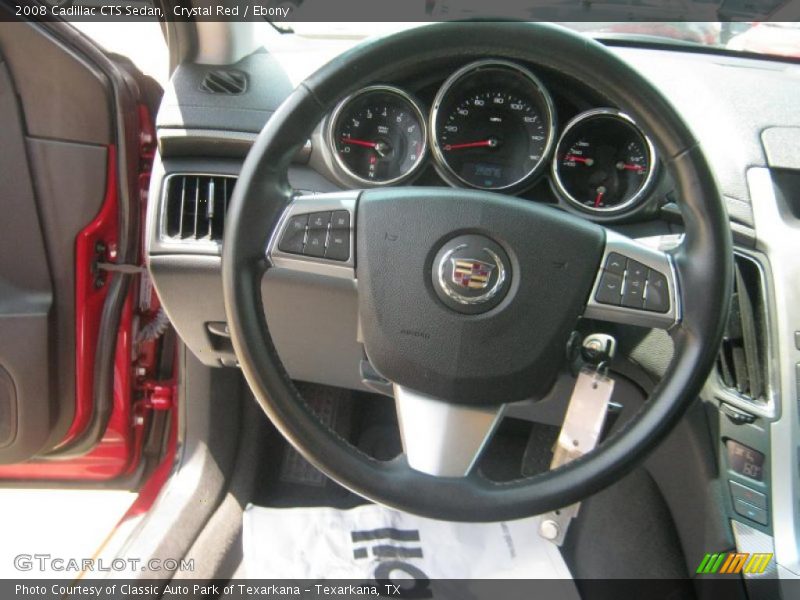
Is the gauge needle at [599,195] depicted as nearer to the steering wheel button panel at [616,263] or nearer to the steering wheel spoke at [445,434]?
the steering wheel button panel at [616,263]

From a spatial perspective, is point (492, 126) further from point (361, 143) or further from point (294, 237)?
point (294, 237)

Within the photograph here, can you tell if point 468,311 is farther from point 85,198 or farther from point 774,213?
point 85,198

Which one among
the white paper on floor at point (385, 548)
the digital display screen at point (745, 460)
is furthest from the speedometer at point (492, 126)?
the white paper on floor at point (385, 548)

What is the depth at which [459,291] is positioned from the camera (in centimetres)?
85

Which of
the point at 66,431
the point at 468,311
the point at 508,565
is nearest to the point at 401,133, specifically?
the point at 468,311

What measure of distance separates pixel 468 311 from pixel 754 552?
2.46 ft

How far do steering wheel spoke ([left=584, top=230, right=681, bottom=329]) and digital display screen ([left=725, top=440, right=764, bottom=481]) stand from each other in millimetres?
477

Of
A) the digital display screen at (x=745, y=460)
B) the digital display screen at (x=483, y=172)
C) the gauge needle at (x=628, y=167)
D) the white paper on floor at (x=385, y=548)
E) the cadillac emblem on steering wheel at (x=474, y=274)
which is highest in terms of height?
the gauge needle at (x=628, y=167)

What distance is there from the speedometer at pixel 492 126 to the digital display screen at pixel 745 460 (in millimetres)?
602

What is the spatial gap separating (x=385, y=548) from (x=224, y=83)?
1027 millimetres

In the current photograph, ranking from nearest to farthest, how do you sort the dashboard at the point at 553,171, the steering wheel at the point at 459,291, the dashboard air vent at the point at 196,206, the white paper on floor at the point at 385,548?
1. the steering wheel at the point at 459,291
2. the dashboard at the point at 553,171
3. the dashboard air vent at the point at 196,206
4. the white paper on floor at the point at 385,548

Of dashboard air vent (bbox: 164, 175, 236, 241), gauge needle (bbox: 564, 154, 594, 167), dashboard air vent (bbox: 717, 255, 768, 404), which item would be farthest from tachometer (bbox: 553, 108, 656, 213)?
dashboard air vent (bbox: 164, 175, 236, 241)

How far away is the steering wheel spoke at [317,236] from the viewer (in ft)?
2.79

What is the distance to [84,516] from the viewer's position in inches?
63.2
